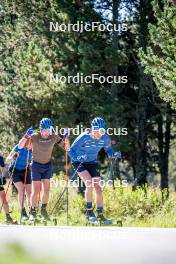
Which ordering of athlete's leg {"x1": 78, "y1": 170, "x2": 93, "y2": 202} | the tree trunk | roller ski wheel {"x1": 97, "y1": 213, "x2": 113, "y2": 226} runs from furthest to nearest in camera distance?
the tree trunk < athlete's leg {"x1": 78, "y1": 170, "x2": 93, "y2": 202} < roller ski wheel {"x1": 97, "y1": 213, "x2": 113, "y2": 226}

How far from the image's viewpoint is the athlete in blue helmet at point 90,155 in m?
9.74

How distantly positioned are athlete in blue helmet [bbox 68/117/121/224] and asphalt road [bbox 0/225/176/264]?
14.2 feet

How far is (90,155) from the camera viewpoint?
990 centimetres

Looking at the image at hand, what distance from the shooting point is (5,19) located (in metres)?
24.2

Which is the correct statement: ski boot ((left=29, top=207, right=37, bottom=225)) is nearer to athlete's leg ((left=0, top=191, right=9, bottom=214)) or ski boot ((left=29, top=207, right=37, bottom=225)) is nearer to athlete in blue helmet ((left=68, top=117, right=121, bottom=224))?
athlete's leg ((left=0, top=191, right=9, bottom=214))

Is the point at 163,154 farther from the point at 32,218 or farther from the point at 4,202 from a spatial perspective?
the point at 32,218

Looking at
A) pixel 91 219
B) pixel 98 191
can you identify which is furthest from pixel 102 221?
pixel 98 191

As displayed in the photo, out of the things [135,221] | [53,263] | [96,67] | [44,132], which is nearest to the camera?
[53,263]

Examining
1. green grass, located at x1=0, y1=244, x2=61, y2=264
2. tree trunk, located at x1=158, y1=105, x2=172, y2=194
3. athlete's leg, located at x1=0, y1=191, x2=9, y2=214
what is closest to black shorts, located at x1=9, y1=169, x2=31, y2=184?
athlete's leg, located at x1=0, y1=191, x2=9, y2=214

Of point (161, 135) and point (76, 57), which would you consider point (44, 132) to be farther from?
point (161, 135)

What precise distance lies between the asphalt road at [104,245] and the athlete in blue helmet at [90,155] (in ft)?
14.2

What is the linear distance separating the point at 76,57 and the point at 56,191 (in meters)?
8.69

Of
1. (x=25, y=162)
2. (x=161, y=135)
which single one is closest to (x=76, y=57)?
(x=161, y=135)

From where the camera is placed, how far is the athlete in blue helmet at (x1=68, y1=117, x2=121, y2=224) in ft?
32.0
